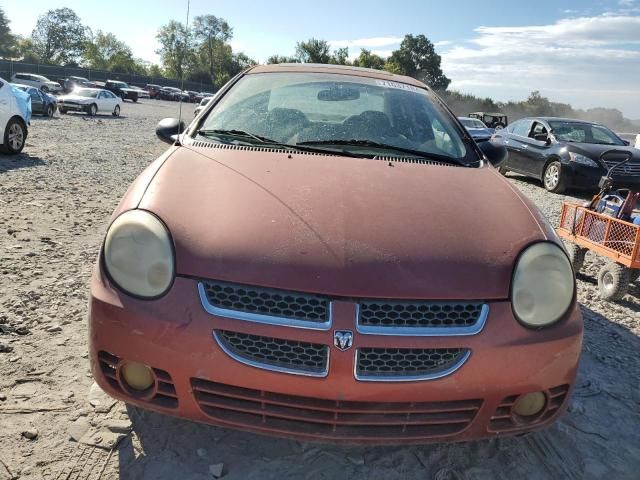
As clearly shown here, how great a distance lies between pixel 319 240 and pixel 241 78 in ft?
6.44

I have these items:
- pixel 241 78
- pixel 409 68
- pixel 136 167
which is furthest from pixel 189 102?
pixel 241 78

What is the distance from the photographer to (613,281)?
4.41 m

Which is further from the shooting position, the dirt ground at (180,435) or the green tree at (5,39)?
the green tree at (5,39)

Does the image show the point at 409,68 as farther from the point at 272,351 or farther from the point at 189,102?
the point at 272,351

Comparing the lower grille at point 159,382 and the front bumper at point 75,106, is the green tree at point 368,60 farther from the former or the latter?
the lower grille at point 159,382

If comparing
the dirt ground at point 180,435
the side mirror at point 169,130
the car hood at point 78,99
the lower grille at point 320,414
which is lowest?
the dirt ground at point 180,435

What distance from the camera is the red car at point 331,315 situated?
179 cm

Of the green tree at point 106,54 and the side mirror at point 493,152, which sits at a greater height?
the green tree at point 106,54

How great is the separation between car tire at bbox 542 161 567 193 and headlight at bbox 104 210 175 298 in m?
9.60

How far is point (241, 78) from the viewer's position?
11.6ft

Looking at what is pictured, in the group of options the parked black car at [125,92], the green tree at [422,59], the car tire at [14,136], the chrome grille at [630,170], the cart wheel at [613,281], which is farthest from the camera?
the green tree at [422,59]

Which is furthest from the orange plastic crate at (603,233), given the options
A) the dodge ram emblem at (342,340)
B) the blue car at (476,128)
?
the blue car at (476,128)

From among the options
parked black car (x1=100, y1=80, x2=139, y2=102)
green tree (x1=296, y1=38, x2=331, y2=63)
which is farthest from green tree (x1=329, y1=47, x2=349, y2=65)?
parked black car (x1=100, y1=80, x2=139, y2=102)

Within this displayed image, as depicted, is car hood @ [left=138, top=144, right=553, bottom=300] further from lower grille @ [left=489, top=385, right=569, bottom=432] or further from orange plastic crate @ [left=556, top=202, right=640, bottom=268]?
orange plastic crate @ [left=556, top=202, right=640, bottom=268]
